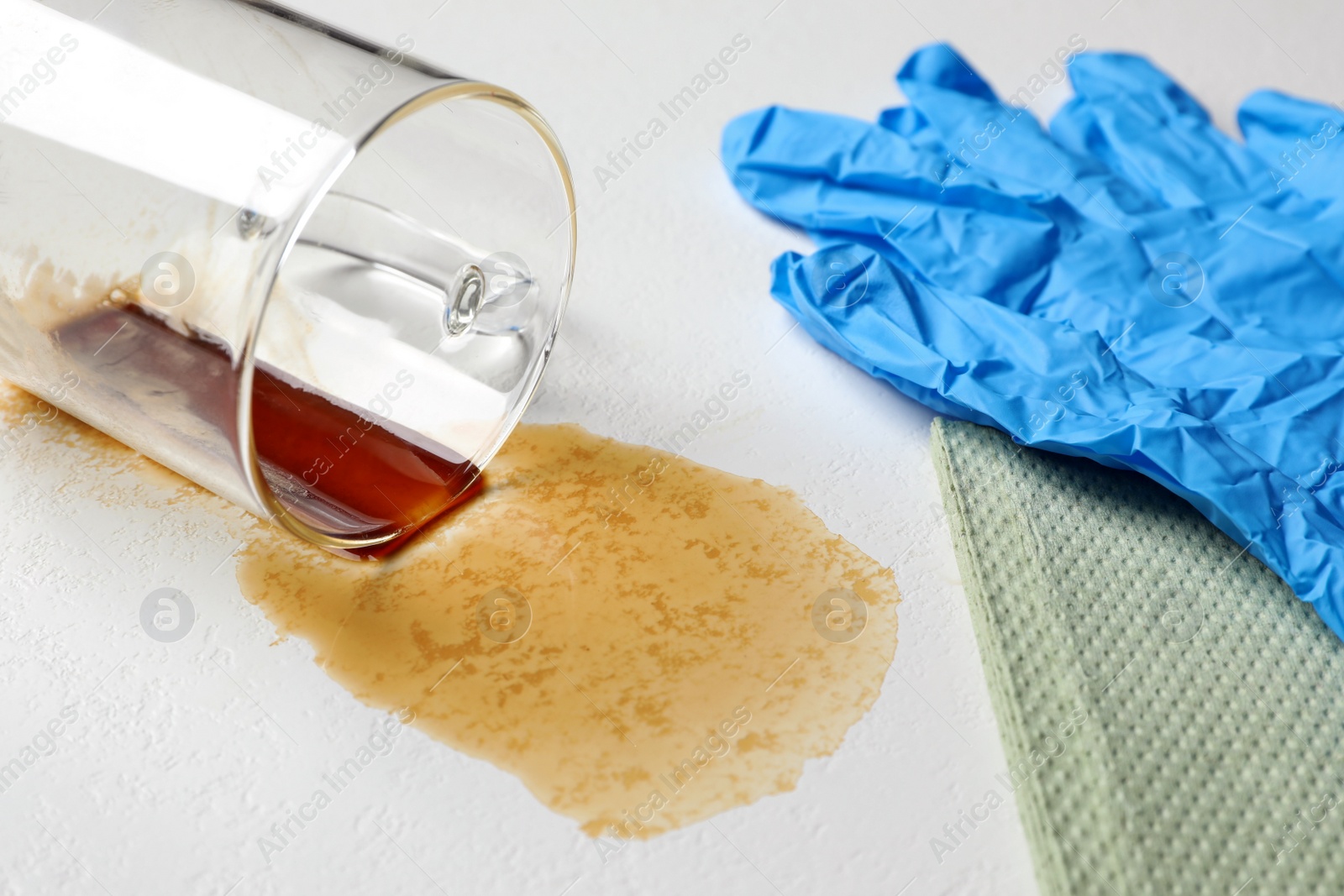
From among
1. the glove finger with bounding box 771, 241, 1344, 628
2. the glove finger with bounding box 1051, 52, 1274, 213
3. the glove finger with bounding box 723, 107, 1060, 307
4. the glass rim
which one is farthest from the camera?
the glove finger with bounding box 1051, 52, 1274, 213

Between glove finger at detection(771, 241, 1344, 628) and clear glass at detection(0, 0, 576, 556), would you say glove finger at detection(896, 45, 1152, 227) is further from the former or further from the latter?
clear glass at detection(0, 0, 576, 556)

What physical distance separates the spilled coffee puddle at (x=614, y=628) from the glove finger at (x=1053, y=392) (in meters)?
0.24

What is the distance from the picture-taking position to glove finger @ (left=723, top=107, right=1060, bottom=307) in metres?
1.38

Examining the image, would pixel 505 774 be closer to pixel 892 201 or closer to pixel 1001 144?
pixel 892 201

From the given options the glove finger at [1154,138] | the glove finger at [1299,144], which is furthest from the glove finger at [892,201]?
the glove finger at [1299,144]

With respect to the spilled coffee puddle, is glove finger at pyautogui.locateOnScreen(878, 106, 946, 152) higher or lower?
higher

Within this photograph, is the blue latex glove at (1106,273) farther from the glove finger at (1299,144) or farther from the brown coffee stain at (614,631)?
the brown coffee stain at (614,631)

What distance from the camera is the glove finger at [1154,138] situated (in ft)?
4.91

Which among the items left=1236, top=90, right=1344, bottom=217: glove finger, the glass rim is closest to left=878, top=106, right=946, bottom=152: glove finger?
left=1236, top=90, right=1344, bottom=217: glove finger

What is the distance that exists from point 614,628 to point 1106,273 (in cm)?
79

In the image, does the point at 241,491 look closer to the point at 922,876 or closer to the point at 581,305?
the point at 581,305

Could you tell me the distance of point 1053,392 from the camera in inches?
48.6

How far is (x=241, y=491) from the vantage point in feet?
3.19

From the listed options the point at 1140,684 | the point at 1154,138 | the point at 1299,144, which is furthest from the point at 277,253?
the point at 1299,144
